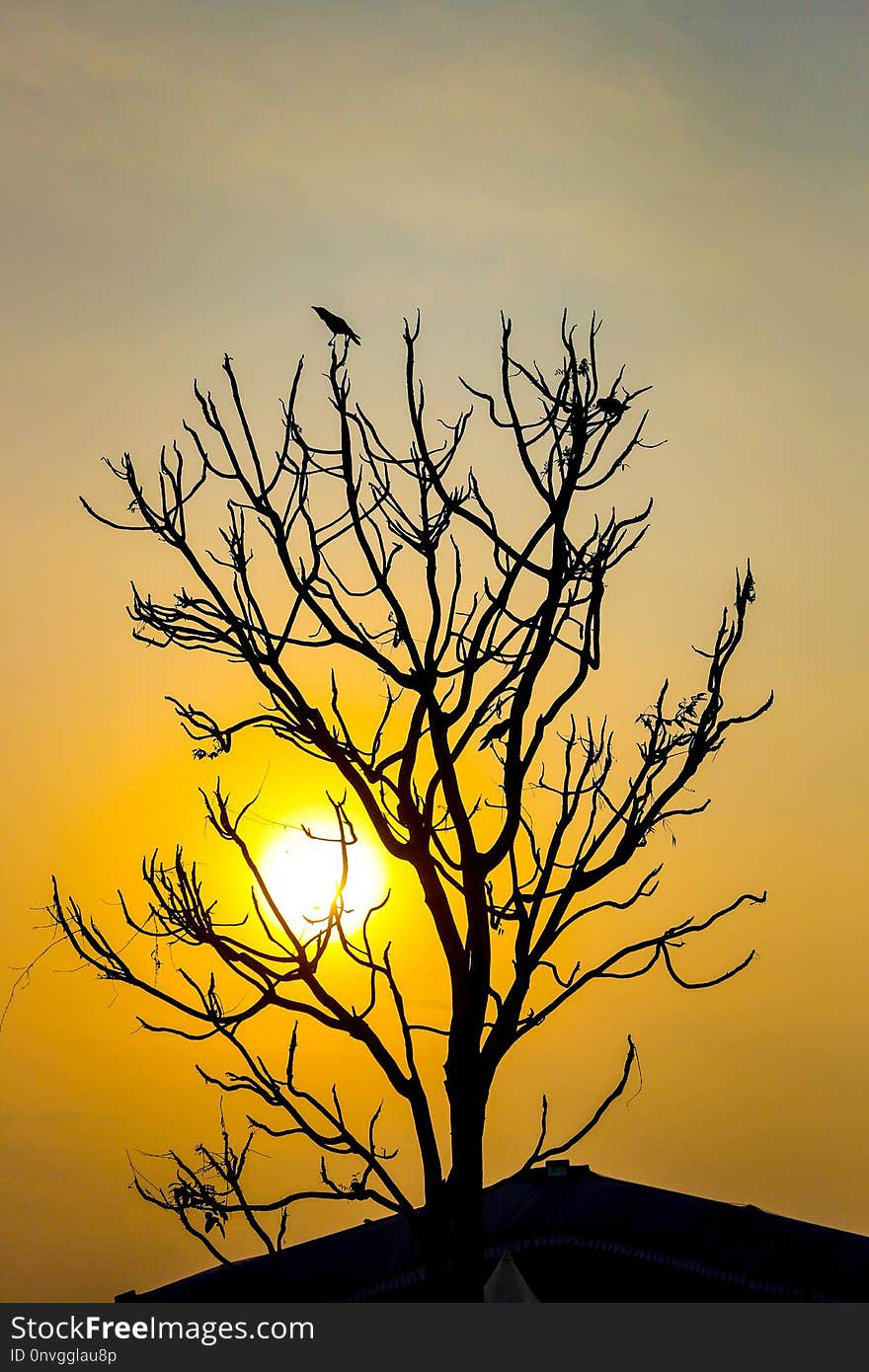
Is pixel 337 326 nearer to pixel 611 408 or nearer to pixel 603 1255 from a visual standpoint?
pixel 611 408

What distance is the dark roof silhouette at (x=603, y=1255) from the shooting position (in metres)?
7.91

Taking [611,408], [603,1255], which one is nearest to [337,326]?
[611,408]

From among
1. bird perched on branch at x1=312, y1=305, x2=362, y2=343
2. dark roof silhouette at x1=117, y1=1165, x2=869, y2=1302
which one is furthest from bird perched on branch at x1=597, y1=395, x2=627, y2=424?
dark roof silhouette at x1=117, y1=1165, x2=869, y2=1302

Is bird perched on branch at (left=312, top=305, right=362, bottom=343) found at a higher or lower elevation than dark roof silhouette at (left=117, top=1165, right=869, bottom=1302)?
higher

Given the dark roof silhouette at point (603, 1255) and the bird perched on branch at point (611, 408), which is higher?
the bird perched on branch at point (611, 408)

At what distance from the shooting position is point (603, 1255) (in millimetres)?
8672

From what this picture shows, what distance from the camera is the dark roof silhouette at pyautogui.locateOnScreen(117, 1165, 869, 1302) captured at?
7906 millimetres

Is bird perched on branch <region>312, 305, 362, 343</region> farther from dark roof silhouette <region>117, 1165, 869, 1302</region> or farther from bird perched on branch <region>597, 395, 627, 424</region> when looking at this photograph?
dark roof silhouette <region>117, 1165, 869, 1302</region>

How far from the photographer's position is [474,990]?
10.7 feet

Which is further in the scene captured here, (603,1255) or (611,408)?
(603,1255)

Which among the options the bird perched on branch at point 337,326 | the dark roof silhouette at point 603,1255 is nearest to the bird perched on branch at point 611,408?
the bird perched on branch at point 337,326

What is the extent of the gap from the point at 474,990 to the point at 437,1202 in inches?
19.9

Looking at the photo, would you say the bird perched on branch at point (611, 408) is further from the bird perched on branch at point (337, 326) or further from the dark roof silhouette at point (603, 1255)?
the dark roof silhouette at point (603, 1255)
